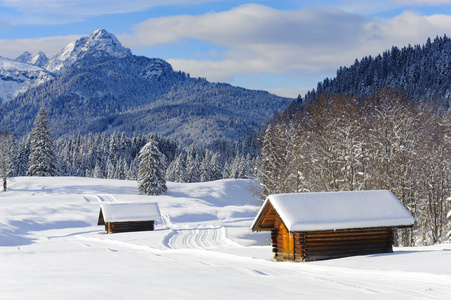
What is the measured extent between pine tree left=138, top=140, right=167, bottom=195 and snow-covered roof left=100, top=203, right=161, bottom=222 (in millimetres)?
24152

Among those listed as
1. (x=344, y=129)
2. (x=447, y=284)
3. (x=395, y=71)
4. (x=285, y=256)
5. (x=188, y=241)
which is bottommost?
(x=188, y=241)

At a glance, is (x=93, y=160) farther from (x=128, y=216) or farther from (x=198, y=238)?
(x=198, y=238)

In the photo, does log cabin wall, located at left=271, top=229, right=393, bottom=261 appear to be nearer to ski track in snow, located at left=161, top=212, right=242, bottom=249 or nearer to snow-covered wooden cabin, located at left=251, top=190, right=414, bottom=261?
snow-covered wooden cabin, located at left=251, top=190, right=414, bottom=261

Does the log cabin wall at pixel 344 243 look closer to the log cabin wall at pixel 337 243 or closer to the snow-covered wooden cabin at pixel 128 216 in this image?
the log cabin wall at pixel 337 243

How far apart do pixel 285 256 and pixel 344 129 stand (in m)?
16.6

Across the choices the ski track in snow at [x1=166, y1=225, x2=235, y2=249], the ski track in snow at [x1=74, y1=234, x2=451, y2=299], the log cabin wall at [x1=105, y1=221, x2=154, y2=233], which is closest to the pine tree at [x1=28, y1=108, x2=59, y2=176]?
the log cabin wall at [x1=105, y1=221, x2=154, y2=233]

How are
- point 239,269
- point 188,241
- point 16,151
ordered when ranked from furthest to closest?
point 16,151
point 188,241
point 239,269

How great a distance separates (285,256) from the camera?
25.2 metres

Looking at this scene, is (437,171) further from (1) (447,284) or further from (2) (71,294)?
(2) (71,294)

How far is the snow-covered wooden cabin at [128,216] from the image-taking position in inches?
2048

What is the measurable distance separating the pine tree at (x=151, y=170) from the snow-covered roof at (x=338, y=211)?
5519 cm

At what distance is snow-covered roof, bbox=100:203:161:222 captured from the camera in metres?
52.1

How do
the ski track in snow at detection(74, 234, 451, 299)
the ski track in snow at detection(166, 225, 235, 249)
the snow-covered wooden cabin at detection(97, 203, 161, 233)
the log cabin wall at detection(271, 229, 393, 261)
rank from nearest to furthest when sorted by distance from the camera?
the ski track in snow at detection(74, 234, 451, 299), the log cabin wall at detection(271, 229, 393, 261), the ski track in snow at detection(166, 225, 235, 249), the snow-covered wooden cabin at detection(97, 203, 161, 233)

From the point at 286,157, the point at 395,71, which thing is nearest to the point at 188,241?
the point at 286,157
